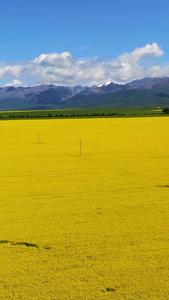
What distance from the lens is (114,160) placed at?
21.5 metres

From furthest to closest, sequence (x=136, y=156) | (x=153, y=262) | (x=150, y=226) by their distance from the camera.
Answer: (x=136, y=156) → (x=150, y=226) → (x=153, y=262)

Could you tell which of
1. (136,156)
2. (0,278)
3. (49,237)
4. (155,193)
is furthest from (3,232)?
(136,156)

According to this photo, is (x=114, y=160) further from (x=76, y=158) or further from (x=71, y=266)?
(x=71, y=266)

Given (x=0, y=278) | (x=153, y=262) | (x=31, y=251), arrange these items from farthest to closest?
(x=31, y=251) → (x=153, y=262) → (x=0, y=278)

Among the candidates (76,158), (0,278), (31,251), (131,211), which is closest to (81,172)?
(76,158)

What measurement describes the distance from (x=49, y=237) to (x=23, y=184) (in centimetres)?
648

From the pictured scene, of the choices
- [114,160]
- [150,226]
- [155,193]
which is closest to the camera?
[150,226]

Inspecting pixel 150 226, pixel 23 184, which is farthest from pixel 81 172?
pixel 150 226

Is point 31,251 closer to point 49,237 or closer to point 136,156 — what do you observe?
point 49,237

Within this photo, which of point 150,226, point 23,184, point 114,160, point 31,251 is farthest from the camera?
point 114,160

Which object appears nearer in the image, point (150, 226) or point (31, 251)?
point (31, 251)

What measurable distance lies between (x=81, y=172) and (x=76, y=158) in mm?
5367

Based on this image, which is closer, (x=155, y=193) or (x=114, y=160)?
(x=155, y=193)

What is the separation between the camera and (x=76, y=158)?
894 inches
